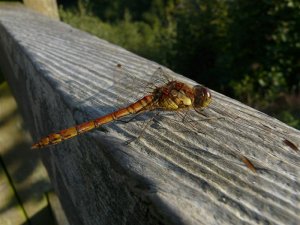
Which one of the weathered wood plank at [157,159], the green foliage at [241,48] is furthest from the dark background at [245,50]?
the weathered wood plank at [157,159]

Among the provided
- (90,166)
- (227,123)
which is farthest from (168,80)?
(90,166)

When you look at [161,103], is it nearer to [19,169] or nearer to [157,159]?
[157,159]

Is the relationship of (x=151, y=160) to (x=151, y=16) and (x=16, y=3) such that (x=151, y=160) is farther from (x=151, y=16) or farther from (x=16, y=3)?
(x=151, y=16)

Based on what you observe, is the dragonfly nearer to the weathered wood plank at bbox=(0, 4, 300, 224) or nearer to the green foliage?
the weathered wood plank at bbox=(0, 4, 300, 224)

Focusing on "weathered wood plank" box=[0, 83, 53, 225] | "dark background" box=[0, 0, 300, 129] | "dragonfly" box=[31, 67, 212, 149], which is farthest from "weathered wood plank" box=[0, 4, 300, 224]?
"dark background" box=[0, 0, 300, 129]

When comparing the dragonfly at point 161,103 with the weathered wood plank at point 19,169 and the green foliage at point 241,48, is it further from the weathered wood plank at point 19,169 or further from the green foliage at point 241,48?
the green foliage at point 241,48

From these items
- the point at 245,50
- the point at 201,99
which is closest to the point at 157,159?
the point at 201,99
